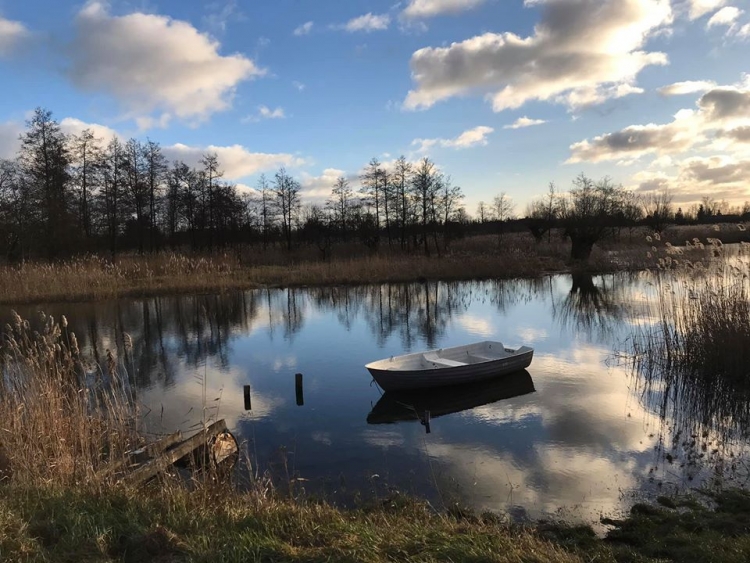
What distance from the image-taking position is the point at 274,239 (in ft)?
153

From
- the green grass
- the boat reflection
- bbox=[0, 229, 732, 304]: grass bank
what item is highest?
bbox=[0, 229, 732, 304]: grass bank

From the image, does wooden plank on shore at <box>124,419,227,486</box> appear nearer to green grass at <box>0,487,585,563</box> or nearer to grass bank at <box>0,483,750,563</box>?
grass bank at <box>0,483,750,563</box>

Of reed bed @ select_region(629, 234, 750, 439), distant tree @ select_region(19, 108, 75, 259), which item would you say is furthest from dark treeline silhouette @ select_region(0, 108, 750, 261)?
reed bed @ select_region(629, 234, 750, 439)

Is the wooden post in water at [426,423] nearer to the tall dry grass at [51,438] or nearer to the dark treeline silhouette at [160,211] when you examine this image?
the tall dry grass at [51,438]

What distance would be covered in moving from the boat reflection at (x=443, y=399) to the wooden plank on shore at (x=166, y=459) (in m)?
2.93

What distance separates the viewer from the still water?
6.11m

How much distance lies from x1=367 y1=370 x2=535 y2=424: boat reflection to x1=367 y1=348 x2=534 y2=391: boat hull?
0.46 ft

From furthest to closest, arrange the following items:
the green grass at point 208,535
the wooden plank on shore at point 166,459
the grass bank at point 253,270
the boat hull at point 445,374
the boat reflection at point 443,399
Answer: the grass bank at point 253,270 < the boat hull at point 445,374 < the boat reflection at point 443,399 < the wooden plank on shore at point 166,459 < the green grass at point 208,535

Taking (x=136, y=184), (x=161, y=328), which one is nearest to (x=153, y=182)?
(x=136, y=184)

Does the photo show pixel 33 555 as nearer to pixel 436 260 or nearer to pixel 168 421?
pixel 168 421

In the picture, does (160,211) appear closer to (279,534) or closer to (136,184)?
(136,184)

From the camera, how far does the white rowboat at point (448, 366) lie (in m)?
9.27

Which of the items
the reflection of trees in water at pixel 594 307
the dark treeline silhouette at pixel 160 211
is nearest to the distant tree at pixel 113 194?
the dark treeline silhouette at pixel 160 211

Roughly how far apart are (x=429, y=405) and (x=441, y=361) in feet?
4.41
